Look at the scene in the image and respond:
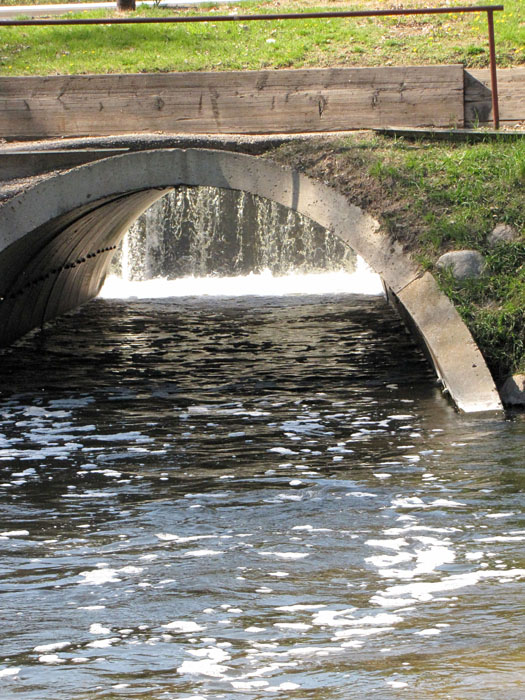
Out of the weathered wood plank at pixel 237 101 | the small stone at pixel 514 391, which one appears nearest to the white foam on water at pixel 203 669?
the small stone at pixel 514 391

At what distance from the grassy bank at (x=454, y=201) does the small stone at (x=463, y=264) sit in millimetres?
77

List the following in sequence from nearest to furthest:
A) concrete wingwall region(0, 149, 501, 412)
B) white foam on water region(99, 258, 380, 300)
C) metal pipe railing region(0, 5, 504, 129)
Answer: concrete wingwall region(0, 149, 501, 412) < metal pipe railing region(0, 5, 504, 129) < white foam on water region(99, 258, 380, 300)

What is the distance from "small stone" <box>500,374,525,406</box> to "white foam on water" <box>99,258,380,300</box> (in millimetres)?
10124

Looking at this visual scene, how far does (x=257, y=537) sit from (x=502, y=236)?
18.1 ft

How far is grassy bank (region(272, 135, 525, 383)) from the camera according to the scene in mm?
10320

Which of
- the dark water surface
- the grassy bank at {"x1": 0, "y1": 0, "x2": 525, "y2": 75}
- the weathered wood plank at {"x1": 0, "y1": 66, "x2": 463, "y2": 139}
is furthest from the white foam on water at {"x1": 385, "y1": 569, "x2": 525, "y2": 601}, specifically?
the grassy bank at {"x1": 0, "y1": 0, "x2": 525, "y2": 75}

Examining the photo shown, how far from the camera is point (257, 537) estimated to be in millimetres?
6500

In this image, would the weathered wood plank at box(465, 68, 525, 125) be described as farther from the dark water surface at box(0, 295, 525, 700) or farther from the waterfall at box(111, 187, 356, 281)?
the waterfall at box(111, 187, 356, 281)

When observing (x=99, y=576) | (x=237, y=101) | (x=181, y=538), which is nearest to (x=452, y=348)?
(x=237, y=101)

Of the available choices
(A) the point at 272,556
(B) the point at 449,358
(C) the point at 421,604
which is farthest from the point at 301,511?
(B) the point at 449,358

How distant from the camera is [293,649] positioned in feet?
16.1

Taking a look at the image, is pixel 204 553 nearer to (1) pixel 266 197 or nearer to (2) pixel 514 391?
(2) pixel 514 391

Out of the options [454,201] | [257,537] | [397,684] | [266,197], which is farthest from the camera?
[266,197]

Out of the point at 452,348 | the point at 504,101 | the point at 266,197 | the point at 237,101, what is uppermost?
the point at 237,101
